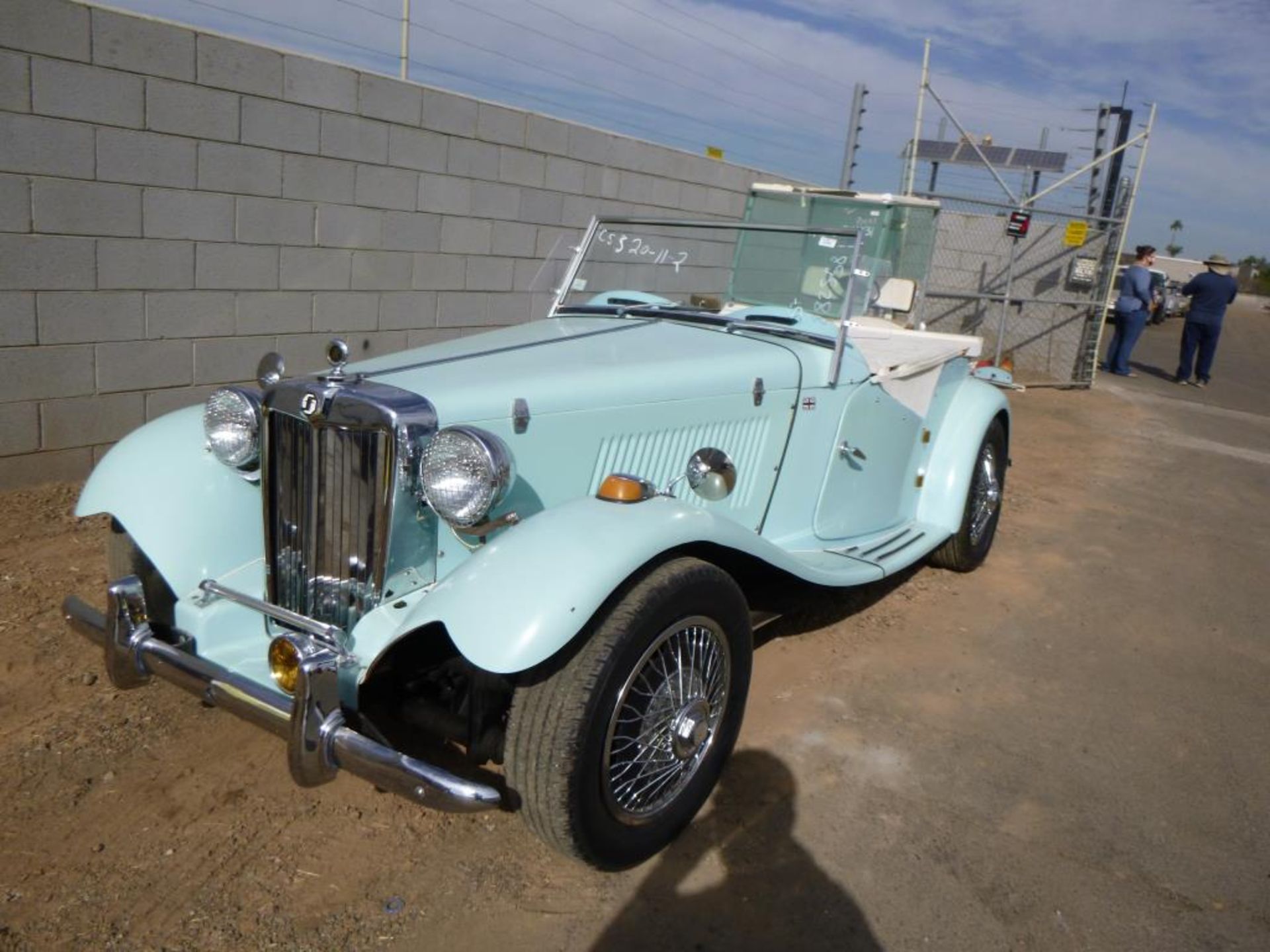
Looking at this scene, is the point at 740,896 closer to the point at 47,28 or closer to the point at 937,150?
the point at 47,28

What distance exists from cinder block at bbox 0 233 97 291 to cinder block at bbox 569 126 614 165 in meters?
3.62

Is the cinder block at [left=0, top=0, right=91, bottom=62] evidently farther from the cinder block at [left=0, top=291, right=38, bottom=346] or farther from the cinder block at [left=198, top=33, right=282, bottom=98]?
the cinder block at [left=0, top=291, right=38, bottom=346]

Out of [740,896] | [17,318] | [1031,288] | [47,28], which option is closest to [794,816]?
[740,896]

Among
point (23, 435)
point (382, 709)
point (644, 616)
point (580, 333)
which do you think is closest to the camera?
point (644, 616)

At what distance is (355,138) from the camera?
575 cm

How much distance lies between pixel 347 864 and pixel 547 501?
3.62 ft

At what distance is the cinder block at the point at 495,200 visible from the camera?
6.57 m

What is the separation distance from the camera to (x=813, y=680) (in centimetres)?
370

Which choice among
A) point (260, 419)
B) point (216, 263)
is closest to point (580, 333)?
point (260, 419)

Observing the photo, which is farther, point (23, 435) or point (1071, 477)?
point (1071, 477)

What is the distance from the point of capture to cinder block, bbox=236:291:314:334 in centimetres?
539

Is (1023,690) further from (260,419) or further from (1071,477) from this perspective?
(1071,477)

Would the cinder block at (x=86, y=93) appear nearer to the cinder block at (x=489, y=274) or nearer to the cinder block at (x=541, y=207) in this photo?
the cinder block at (x=489, y=274)

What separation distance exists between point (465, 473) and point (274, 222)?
372 centimetres
